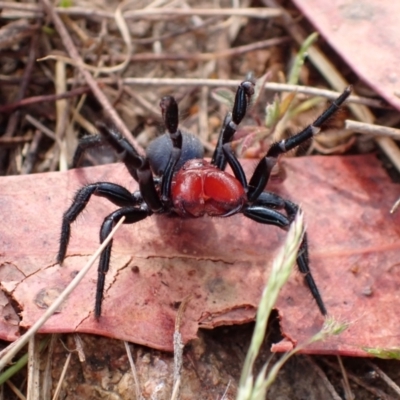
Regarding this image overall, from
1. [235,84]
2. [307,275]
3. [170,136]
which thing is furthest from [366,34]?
[307,275]

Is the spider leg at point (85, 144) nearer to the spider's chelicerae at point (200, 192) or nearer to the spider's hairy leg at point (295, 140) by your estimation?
the spider's chelicerae at point (200, 192)

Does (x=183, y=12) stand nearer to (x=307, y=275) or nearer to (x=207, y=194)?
(x=207, y=194)

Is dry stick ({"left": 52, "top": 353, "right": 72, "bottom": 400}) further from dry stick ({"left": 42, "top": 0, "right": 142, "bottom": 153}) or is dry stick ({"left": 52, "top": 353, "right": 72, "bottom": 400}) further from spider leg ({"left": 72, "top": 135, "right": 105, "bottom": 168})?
dry stick ({"left": 42, "top": 0, "right": 142, "bottom": 153})

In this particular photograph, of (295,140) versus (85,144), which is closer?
(295,140)

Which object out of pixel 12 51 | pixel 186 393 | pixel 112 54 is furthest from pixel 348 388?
pixel 12 51

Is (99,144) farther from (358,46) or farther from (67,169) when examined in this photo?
(358,46)

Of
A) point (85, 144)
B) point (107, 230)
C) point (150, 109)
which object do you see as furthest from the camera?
point (150, 109)

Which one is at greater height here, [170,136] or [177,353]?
[170,136]

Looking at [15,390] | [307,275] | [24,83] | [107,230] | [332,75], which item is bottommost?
[15,390]

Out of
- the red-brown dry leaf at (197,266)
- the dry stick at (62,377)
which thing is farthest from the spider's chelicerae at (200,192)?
the dry stick at (62,377)
